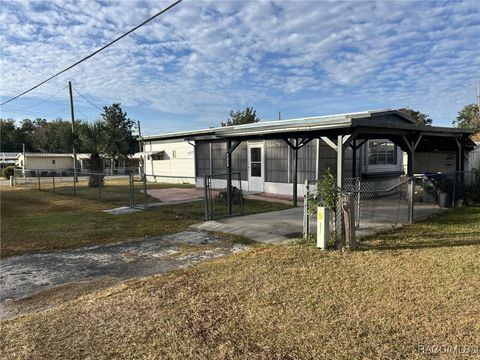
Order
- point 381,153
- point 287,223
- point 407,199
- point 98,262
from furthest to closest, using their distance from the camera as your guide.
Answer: point 381,153
point 407,199
point 287,223
point 98,262

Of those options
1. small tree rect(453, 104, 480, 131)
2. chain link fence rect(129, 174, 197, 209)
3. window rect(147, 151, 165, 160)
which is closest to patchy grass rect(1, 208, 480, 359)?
chain link fence rect(129, 174, 197, 209)

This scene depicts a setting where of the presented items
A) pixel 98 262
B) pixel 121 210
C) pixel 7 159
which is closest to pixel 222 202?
pixel 121 210

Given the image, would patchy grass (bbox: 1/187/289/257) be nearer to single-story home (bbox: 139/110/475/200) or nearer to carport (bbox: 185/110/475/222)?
single-story home (bbox: 139/110/475/200)

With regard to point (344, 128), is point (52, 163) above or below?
below

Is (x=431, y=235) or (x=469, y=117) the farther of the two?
(x=469, y=117)

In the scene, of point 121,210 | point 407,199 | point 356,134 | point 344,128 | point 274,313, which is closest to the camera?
point 274,313

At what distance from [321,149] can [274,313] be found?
1109 centimetres

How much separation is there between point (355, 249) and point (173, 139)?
19307 millimetres

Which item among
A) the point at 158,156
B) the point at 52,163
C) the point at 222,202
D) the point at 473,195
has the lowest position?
the point at 222,202

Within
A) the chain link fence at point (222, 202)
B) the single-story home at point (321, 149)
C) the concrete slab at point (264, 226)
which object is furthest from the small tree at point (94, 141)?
the concrete slab at point (264, 226)

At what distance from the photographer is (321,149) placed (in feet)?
47.0

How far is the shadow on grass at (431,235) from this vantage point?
682 centimetres

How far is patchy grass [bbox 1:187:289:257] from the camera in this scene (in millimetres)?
8039

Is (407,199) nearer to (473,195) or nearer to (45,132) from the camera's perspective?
(473,195)
